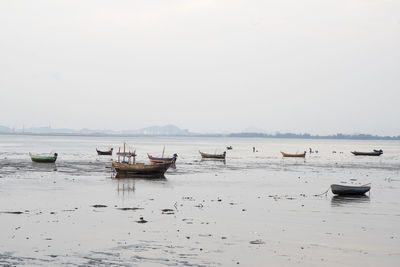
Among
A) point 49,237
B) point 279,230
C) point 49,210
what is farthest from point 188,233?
point 49,210

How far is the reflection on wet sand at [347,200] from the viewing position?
119ft

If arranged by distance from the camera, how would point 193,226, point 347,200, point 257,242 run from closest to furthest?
point 257,242 → point 193,226 → point 347,200

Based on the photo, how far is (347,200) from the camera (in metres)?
38.3

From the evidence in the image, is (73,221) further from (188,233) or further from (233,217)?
(233,217)

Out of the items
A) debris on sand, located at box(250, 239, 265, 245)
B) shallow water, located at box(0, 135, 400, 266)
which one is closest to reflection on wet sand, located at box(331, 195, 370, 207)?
shallow water, located at box(0, 135, 400, 266)

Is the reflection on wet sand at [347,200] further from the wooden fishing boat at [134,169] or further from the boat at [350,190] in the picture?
the wooden fishing boat at [134,169]

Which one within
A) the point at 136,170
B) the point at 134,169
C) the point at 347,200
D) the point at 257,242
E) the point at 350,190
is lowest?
the point at 347,200

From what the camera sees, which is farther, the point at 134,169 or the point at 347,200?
the point at 134,169

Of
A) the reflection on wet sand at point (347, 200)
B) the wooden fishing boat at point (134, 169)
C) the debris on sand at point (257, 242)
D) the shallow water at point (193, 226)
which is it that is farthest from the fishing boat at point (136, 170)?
the debris on sand at point (257, 242)

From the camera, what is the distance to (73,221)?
2661cm

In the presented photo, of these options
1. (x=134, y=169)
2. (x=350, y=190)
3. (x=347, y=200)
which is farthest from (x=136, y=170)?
(x=347, y=200)

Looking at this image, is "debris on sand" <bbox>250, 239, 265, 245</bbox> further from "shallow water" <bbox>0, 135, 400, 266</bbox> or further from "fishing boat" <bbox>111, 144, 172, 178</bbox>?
"fishing boat" <bbox>111, 144, 172, 178</bbox>

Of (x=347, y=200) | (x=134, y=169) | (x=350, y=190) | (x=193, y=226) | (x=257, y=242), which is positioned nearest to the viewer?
(x=257, y=242)

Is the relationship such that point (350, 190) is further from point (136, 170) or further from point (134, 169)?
point (134, 169)
